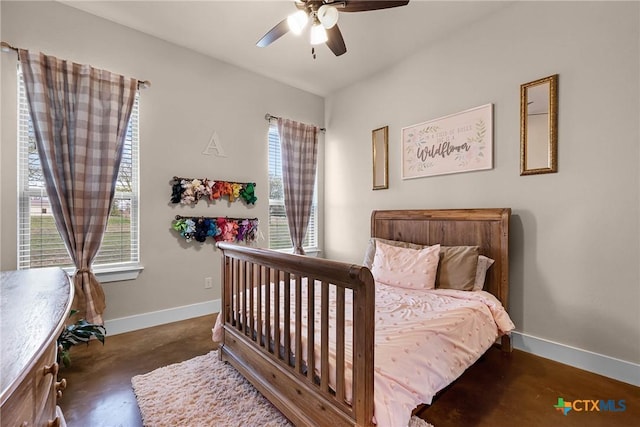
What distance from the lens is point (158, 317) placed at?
2824 mm

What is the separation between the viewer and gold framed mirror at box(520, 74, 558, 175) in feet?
7.02

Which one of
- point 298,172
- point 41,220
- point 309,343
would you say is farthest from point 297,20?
point 41,220

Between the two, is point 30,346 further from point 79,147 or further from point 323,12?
point 79,147

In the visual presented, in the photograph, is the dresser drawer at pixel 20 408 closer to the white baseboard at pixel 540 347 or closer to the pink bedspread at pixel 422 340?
the pink bedspread at pixel 422 340

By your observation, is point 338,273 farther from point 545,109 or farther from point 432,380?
point 545,109

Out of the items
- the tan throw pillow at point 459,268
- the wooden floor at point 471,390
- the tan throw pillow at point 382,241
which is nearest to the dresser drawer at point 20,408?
the wooden floor at point 471,390

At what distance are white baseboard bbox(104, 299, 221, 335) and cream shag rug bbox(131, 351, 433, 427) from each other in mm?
931

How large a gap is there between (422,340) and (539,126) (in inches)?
74.9

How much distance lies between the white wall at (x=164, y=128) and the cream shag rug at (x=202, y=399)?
44.2 inches

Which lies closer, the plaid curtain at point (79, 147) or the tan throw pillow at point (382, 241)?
the plaid curtain at point (79, 147)

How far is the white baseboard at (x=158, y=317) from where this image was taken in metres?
2.60

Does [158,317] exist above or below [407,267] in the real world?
below

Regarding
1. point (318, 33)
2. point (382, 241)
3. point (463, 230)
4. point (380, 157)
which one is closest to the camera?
point (318, 33)

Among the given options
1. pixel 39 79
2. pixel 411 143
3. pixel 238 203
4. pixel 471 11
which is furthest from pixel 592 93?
Answer: pixel 39 79
